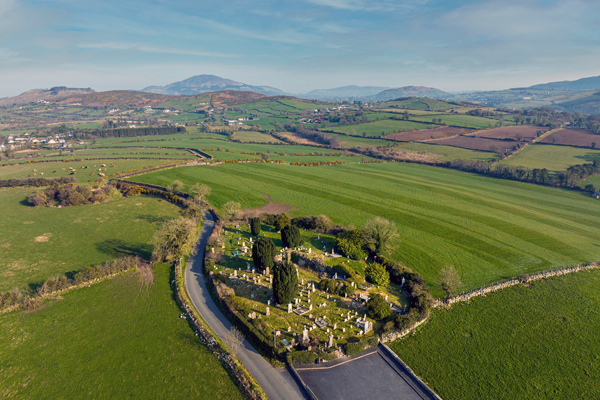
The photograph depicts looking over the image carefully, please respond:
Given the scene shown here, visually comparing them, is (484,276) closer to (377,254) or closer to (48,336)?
(377,254)

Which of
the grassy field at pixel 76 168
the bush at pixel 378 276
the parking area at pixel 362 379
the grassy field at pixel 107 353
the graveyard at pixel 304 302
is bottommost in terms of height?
the parking area at pixel 362 379

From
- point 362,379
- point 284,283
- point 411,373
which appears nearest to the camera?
point 362,379

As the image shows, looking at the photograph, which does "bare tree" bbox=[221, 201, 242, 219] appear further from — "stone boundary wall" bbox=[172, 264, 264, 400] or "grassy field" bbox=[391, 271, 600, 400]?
"grassy field" bbox=[391, 271, 600, 400]

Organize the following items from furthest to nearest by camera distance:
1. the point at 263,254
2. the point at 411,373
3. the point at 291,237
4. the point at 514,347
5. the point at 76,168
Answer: the point at 76,168
the point at 291,237
the point at 263,254
the point at 514,347
the point at 411,373

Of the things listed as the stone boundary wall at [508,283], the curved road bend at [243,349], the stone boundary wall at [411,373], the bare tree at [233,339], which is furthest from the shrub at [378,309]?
the bare tree at [233,339]

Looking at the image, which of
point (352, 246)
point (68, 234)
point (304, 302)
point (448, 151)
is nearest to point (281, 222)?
point (352, 246)

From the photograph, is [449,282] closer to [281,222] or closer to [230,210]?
[281,222]

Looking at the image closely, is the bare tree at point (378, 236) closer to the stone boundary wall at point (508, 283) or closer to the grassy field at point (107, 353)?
the stone boundary wall at point (508, 283)

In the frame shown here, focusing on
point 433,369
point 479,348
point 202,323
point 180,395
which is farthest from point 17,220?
point 479,348
